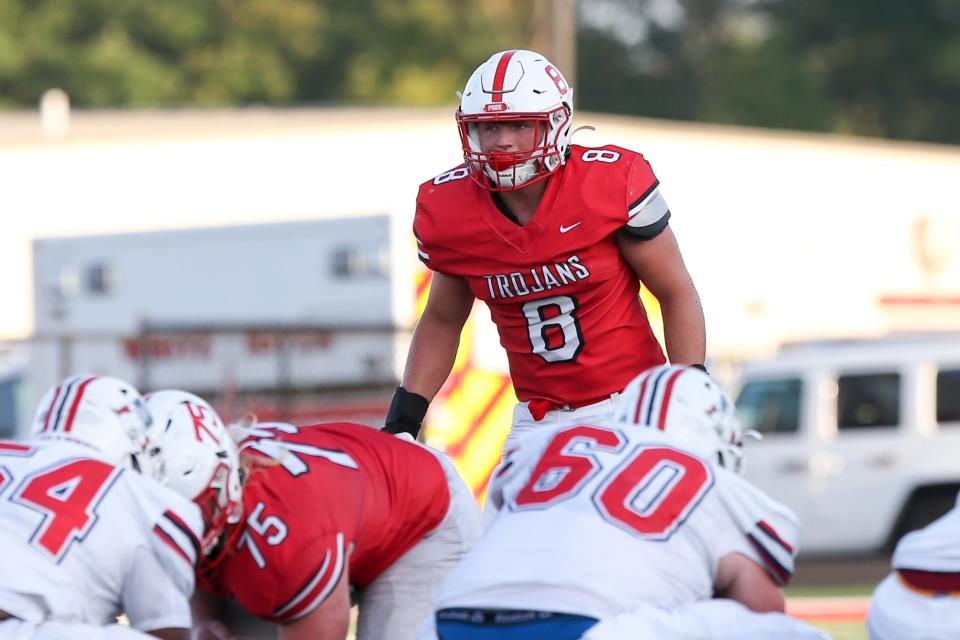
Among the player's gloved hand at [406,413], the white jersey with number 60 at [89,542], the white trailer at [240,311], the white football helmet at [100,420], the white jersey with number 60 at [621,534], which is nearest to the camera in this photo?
the white jersey with number 60 at [621,534]

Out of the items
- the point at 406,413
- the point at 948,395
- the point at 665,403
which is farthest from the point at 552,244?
the point at 948,395

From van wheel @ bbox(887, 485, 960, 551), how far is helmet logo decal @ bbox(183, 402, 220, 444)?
861 centimetres

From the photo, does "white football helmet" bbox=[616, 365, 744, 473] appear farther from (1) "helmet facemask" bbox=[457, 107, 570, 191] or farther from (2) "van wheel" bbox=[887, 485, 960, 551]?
(2) "van wheel" bbox=[887, 485, 960, 551]

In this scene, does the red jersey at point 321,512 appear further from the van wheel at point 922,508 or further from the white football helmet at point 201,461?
the van wheel at point 922,508

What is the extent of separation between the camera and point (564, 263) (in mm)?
5129

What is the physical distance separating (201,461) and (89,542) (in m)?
0.44

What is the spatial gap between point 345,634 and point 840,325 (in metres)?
17.2

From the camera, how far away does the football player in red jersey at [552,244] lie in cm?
508

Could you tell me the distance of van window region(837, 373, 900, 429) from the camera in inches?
480

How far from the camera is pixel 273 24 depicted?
3747cm

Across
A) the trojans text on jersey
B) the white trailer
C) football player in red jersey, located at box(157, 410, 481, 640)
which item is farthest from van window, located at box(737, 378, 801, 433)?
football player in red jersey, located at box(157, 410, 481, 640)

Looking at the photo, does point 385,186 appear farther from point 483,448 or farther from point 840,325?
point 483,448

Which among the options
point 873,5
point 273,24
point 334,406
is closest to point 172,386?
point 334,406

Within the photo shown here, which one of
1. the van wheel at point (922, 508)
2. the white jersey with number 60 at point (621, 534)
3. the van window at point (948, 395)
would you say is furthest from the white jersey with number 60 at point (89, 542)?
the van window at point (948, 395)
